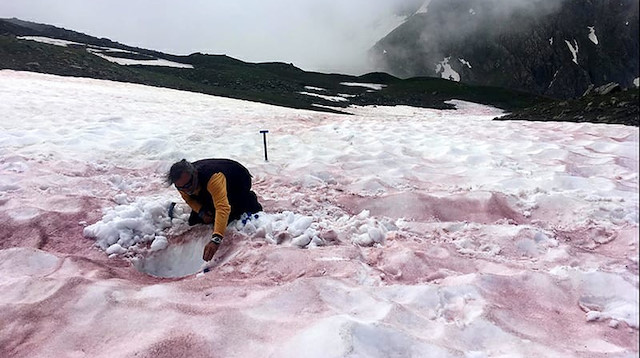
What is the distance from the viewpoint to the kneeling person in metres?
4.59

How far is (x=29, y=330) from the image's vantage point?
3.40 metres

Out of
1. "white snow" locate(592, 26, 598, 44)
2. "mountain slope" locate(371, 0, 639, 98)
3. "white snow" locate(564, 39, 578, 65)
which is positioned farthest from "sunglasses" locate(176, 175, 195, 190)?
"white snow" locate(564, 39, 578, 65)

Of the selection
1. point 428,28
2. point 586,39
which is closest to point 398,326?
point 586,39

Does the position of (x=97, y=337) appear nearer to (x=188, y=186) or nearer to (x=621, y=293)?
(x=188, y=186)

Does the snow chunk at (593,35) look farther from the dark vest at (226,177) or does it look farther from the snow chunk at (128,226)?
the snow chunk at (128,226)

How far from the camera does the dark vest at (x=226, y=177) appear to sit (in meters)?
4.93

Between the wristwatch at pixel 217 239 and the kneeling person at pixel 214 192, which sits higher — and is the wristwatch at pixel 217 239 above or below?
below

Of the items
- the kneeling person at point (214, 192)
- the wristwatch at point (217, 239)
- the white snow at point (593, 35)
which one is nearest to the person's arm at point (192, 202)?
the kneeling person at point (214, 192)

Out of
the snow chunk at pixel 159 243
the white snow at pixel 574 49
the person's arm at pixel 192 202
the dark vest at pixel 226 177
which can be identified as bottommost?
the snow chunk at pixel 159 243

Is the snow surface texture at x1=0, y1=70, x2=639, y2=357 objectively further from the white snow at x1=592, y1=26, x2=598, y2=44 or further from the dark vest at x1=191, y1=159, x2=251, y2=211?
the white snow at x1=592, y1=26, x2=598, y2=44

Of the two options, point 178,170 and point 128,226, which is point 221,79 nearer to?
point 128,226

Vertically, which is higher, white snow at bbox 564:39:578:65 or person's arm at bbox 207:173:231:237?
white snow at bbox 564:39:578:65

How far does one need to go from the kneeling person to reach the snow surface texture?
208 mm

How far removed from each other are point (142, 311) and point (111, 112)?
10815mm
